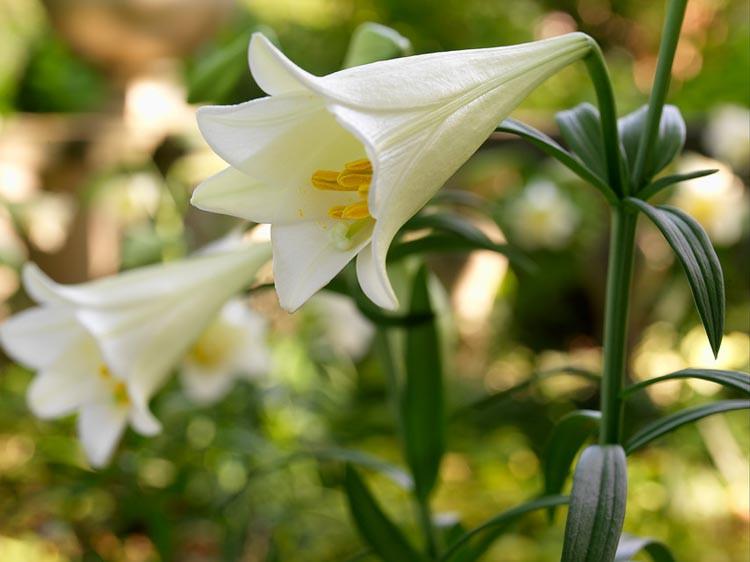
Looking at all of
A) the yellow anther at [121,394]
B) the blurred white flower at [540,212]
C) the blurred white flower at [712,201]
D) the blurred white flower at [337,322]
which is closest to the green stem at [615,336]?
the yellow anther at [121,394]

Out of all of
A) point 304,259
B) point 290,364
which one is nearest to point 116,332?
point 304,259

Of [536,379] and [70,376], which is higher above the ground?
[536,379]

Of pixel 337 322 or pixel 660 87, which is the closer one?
pixel 660 87

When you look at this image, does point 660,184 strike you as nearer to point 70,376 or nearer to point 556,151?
point 556,151

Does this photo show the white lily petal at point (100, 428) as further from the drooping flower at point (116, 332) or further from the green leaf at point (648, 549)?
the green leaf at point (648, 549)

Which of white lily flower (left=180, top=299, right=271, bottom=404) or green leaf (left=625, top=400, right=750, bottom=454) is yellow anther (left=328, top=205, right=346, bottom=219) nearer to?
green leaf (left=625, top=400, right=750, bottom=454)

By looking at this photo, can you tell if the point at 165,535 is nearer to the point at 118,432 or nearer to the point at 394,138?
the point at 118,432

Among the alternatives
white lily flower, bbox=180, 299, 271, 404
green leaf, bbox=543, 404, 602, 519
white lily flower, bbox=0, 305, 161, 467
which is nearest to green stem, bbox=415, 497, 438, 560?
green leaf, bbox=543, 404, 602, 519
